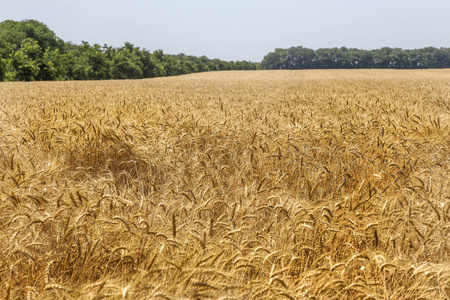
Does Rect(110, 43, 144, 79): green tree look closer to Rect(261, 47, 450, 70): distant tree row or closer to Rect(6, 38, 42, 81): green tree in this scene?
Rect(6, 38, 42, 81): green tree

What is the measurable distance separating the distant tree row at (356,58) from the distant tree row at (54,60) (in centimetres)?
6878

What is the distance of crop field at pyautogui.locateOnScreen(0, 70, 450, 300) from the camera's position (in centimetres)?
151

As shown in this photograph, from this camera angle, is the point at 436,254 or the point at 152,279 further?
the point at 436,254

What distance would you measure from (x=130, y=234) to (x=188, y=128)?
2751 millimetres

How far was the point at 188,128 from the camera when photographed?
4535 millimetres

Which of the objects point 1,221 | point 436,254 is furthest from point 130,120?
point 436,254

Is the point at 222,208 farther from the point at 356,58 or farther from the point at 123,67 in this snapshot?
the point at 356,58

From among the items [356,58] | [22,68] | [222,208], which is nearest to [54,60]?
[22,68]

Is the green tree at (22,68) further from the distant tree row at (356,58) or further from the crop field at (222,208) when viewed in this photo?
the distant tree row at (356,58)

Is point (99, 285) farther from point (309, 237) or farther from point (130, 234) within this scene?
point (309, 237)

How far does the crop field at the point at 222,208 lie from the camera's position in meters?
1.51

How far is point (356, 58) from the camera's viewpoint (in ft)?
392

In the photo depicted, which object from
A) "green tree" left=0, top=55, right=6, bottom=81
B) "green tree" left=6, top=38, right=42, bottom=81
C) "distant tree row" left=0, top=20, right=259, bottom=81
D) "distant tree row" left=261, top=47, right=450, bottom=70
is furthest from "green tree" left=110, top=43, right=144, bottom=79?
"distant tree row" left=261, top=47, right=450, bottom=70

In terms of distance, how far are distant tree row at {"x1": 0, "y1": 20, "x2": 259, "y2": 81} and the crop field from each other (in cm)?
4467
